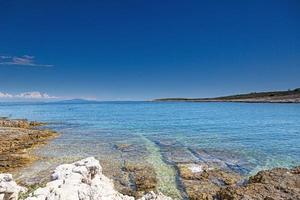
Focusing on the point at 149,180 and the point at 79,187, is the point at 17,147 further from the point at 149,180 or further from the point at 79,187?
the point at 79,187

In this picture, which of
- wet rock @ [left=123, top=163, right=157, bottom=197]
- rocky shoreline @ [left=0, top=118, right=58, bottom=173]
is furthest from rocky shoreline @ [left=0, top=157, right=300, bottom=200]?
rocky shoreline @ [left=0, top=118, right=58, bottom=173]

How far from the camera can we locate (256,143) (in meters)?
36.6

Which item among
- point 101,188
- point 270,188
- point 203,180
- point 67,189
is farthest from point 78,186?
point 203,180

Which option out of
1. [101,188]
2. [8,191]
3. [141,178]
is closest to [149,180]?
[141,178]

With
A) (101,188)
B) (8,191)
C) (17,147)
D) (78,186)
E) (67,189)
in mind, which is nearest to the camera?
(67,189)

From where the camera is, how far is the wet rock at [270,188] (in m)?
14.4

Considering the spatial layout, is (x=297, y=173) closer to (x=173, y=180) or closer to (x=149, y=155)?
(x=173, y=180)

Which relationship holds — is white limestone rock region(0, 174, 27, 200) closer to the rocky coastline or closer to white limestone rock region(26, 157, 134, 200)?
the rocky coastline

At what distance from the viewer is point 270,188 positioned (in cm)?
1530

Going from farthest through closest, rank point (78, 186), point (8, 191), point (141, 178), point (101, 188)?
point (141, 178) < point (101, 188) < point (78, 186) < point (8, 191)

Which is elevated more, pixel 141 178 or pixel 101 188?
pixel 101 188

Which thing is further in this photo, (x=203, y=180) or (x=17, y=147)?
(x=17, y=147)

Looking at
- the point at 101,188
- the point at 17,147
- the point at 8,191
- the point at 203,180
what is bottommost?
the point at 203,180

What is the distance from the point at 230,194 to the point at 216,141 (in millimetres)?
23100
